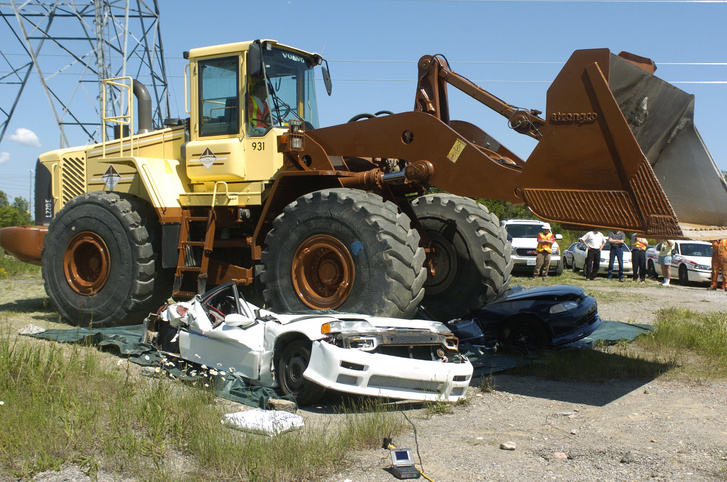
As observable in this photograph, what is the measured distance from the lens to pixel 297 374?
6.59 metres

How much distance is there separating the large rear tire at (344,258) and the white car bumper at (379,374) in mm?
1178

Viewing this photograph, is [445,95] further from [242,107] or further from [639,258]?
[639,258]

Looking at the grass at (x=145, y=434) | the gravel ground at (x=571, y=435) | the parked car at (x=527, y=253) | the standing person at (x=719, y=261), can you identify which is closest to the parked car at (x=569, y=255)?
the parked car at (x=527, y=253)

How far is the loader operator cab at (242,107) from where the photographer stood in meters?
9.38

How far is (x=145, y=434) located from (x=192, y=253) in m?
4.80

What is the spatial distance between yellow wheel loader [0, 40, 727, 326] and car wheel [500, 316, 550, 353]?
56 cm

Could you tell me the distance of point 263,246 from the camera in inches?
364

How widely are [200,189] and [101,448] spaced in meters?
5.55

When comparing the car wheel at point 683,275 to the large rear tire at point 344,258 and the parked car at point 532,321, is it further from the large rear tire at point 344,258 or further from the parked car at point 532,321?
the large rear tire at point 344,258

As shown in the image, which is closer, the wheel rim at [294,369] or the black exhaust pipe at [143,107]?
the wheel rim at [294,369]

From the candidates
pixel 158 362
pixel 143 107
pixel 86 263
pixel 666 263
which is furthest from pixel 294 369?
pixel 666 263

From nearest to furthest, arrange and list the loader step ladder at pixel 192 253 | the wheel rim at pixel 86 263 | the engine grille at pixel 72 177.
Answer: the loader step ladder at pixel 192 253, the wheel rim at pixel 86 263, the engine grille at pixel 72 177

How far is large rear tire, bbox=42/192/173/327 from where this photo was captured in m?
9.91

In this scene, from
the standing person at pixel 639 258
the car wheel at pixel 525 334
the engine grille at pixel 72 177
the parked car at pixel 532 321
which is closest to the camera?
the parked car at pixel 532 321
